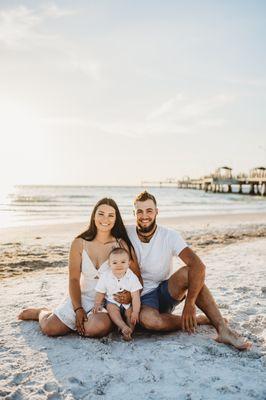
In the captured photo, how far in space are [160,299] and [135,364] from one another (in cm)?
96

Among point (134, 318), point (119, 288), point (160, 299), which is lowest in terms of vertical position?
point (134, 318)

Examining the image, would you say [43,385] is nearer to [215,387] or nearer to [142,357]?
[142,357]

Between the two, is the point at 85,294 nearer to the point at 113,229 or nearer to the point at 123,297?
the point at 123,297

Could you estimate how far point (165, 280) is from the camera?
14.5 ft

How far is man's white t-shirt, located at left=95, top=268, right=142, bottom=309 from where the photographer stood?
4078mm

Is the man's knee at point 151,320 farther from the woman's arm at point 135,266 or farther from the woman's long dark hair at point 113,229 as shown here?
the woman's long dark hair at point 113,229

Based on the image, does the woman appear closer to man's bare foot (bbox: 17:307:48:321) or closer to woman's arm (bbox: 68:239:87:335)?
woman's arm (bbox: 68:239:87:335)

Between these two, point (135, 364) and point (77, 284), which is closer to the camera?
point (135, 364)

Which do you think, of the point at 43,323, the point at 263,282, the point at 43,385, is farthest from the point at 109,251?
the point at 263,282

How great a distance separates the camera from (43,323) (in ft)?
14.3

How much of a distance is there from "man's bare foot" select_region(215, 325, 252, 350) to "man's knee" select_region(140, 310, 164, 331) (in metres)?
0.59

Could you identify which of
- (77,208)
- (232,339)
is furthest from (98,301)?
(77,208)

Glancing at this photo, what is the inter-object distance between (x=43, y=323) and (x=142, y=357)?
4.07 ft

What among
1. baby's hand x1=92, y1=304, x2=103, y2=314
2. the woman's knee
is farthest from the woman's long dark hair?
the woman's knee
